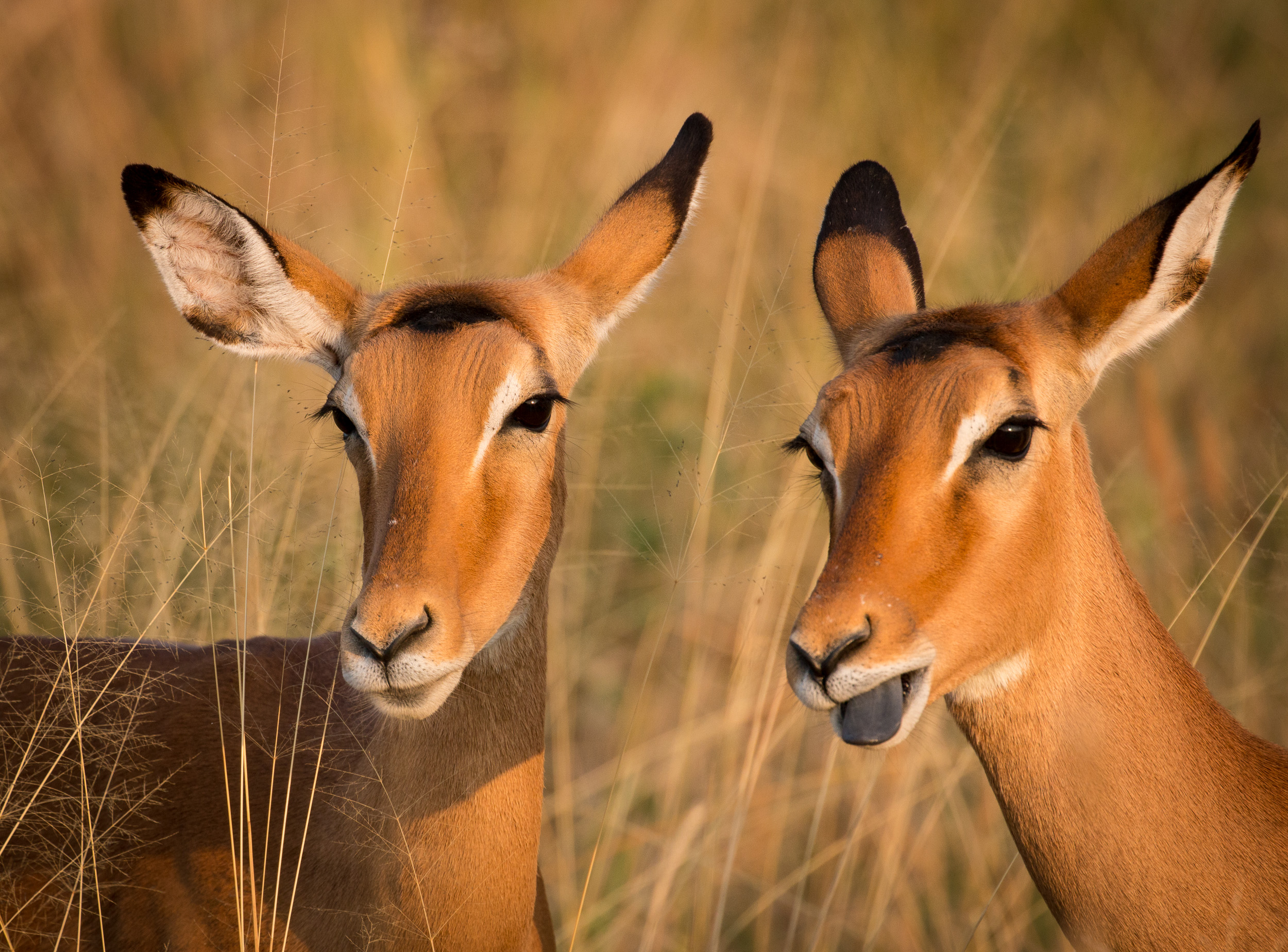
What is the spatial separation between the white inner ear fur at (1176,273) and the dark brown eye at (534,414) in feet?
5.95

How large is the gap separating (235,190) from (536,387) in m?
6.77

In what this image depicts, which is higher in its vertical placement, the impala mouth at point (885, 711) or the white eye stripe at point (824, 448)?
the white eye stripe at point (824, 448)

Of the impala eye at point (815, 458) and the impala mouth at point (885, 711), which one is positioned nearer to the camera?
the impala mouth at point (885, 711)

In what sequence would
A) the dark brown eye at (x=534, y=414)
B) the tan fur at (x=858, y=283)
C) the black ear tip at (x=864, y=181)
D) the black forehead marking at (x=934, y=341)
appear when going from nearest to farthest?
1. the black forehead marking at (x=934, y=341)
2. the dark brown eye at (x=534, y=414)
3. the tan fur at (x=858, y=283)
4. the black ear tip at (x=864, y=181)

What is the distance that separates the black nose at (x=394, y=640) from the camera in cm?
364

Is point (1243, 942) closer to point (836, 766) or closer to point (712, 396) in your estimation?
point (836, 766)

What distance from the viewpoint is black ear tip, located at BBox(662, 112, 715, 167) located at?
5090 millimetres

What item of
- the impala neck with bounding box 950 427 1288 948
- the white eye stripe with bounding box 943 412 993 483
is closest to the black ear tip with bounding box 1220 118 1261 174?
the white eye stripe with bounding box 943 412 993 483

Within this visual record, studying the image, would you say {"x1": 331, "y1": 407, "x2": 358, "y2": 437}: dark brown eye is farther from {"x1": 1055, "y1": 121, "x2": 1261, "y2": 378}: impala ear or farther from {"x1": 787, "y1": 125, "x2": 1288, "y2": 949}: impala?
{"x1": 1055, "y1": 121, "x2": 1261, "y2": 378}: impala ear

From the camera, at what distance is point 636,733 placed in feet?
24.8

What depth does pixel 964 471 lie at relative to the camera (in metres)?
3.85

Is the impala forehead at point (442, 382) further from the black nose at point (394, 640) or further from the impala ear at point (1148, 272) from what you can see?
the impala ear at point (1148, 272)

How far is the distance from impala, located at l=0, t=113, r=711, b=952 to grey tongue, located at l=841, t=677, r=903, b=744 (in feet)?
3.76

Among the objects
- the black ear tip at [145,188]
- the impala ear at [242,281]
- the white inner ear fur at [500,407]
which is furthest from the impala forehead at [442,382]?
the black ear tip at [145,188]
